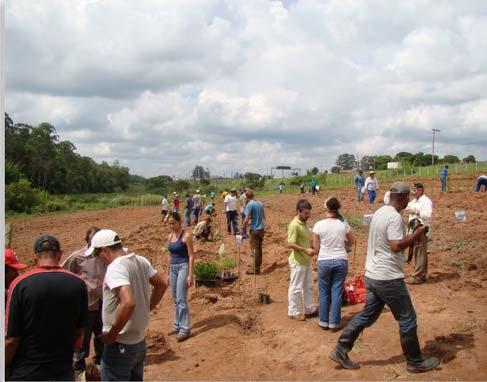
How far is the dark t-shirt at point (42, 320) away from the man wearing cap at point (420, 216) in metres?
5.06

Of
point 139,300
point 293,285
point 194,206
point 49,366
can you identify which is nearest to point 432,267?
point 293,285

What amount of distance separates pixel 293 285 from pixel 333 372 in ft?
5.52

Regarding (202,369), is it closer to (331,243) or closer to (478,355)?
(331,243)

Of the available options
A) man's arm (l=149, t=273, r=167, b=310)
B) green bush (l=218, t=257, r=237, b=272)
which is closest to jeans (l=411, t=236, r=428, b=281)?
green bush (l=218, t=257, r=237, b=272)

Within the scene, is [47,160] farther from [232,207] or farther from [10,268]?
[10,268]

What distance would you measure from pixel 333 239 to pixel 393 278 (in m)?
1.23

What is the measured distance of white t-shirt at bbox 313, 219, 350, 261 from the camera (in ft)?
18.1

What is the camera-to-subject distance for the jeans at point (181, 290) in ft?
20.2

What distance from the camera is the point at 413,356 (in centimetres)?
446

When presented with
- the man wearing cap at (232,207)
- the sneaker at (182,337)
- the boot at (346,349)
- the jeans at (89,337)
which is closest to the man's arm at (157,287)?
the jeans at (89,337)

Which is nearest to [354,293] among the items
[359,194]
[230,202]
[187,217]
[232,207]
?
[230,202]

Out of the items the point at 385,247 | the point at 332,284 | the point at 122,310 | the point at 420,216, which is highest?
the point at 420,216

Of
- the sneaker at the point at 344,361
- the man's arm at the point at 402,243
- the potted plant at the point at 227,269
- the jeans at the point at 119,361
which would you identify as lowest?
the potted plant at the point at 227,269

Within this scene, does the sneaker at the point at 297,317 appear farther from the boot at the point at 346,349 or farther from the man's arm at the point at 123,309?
the man's arm at the point at 123,309
